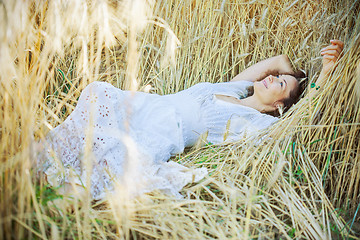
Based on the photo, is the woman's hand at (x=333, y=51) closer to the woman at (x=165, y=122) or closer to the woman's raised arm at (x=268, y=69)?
the woman at (x=165, y=122)

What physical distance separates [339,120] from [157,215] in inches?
26.7

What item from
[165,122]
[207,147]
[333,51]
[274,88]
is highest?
[333,51]

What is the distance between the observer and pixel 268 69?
5.86 feet

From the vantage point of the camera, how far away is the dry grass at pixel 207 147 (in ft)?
2.47

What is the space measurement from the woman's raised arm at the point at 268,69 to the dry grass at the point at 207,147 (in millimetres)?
71

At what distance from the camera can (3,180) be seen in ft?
2.53

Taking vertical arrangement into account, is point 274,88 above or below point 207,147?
above

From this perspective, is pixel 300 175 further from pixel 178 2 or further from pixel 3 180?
pixel 178 2

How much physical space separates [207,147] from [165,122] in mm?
235

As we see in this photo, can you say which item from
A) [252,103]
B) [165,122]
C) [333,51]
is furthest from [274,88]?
[165,122]

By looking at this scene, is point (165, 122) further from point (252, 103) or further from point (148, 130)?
point (252, 103)

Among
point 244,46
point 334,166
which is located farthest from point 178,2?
point 334,166

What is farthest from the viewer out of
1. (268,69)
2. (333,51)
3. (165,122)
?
(268,69)

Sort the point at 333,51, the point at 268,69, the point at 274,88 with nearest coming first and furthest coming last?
the point at 333,51, the point at 274,88, the point at 268,69
